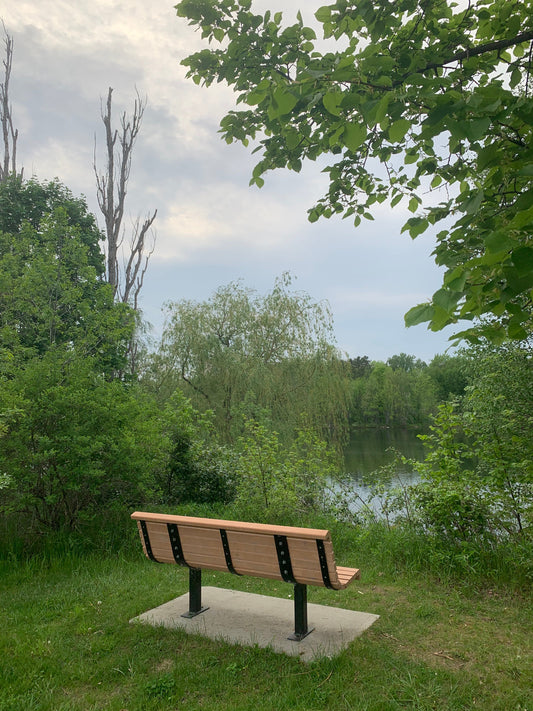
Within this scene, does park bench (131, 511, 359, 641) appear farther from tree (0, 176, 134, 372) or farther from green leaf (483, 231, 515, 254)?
tree (0, 176, 134, 372)

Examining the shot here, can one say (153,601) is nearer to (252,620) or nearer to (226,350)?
(252,620)

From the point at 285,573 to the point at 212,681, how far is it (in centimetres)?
76

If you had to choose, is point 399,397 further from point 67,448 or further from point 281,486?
point 67,448

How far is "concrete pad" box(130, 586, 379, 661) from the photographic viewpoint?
3408 mm

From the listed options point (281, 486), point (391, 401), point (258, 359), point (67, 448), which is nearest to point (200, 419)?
point (281, 486)

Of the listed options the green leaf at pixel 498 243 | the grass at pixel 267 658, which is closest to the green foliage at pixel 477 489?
the grass at pixel 267 658

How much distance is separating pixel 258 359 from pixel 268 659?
38.3 feet

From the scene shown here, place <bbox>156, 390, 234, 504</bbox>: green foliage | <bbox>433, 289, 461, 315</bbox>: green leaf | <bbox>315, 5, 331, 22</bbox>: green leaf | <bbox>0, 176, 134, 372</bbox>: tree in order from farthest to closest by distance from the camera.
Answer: <bbox>156, 390, 234, 504</bbox>: green foliage → <bbox>0, 176, 134, 372</bbox>: tree → <bbox>315, 5, 331, 22</bbox>: green leaf → <bbox>433, 289, 461, 315</bbox>: green leaf

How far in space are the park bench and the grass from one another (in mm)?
417

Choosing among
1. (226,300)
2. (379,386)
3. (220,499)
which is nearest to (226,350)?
(226,300)

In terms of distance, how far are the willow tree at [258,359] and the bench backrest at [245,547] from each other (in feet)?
31.7

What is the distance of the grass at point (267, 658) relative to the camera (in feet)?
9.18

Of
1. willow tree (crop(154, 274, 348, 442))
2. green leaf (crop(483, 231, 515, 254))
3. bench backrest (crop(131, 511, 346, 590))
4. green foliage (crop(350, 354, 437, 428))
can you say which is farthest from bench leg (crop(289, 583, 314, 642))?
green foliage (crop(350, 354, 437, 428))

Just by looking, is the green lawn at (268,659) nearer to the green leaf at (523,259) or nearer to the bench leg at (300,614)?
the bench leg at (300,614)
